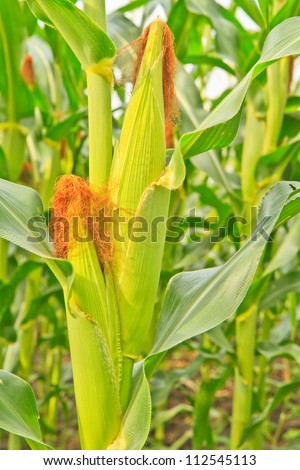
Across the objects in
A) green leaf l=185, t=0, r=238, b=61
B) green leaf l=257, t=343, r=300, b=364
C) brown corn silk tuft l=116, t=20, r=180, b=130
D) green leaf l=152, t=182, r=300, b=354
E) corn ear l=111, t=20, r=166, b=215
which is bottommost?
green leaf l=257, t=343, r=300, b=364

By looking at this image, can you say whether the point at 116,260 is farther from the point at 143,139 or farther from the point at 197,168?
the point at 197,168

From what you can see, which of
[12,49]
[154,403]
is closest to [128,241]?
[12,49]

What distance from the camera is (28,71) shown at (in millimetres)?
1578

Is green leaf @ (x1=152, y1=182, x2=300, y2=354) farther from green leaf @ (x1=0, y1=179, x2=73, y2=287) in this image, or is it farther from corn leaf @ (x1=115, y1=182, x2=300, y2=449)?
green leaf @ (x1=0, y1=179, x2=73, y2=287)

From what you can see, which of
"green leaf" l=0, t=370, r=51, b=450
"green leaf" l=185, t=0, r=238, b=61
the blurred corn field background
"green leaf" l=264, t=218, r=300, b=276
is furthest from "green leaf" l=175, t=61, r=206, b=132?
"green leaf" l=0, t=370, r=51, b=450

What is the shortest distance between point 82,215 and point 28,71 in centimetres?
88

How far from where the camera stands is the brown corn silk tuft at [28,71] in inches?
61.2

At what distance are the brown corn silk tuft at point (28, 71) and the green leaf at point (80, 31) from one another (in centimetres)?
70

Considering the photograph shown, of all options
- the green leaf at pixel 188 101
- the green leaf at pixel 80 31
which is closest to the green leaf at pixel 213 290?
the green leaf at pixel 80 31

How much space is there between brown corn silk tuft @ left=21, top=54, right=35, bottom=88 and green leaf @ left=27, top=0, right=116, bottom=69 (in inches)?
27.7

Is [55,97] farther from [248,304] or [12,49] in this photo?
[248,304]

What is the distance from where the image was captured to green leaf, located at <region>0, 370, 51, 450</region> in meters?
0.87

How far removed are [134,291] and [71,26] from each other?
1.32ft

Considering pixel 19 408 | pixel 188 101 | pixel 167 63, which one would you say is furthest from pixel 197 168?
pixel 19 408
